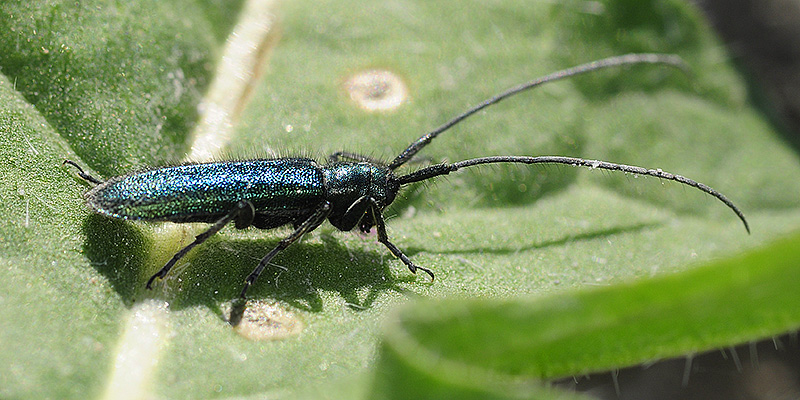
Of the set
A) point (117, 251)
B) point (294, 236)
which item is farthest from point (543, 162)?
point (117, 251)

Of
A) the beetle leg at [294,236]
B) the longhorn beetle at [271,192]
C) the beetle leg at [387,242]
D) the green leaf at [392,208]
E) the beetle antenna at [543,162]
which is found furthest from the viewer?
the beetle antenna at [543,162]

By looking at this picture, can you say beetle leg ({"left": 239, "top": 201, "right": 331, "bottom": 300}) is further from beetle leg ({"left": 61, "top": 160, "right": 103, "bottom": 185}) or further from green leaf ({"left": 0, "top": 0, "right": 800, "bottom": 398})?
beetle leg ({"left": 61, "top": 160, "right": 103, "bottom": 185})

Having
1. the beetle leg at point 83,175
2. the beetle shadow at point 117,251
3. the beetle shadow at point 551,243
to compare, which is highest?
the beetle shadow at point 551,243

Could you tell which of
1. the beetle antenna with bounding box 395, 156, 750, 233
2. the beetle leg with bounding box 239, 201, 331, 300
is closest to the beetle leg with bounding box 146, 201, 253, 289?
the beetle leg with bounding box 239, 201, 331, 300

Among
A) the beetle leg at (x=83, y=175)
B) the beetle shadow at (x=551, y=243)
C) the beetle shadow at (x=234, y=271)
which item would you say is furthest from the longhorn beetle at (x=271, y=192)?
the beetle shadow at (x=551, y=243)

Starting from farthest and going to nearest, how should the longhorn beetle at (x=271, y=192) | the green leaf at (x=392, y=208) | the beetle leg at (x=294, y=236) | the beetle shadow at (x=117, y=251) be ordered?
the longhorn beetle at (x=271, y=192) < the beetle leg at (x=294, y=236) < the beetle shadow at (x=117, y=251) < the green leaf at (x=392, y=208)

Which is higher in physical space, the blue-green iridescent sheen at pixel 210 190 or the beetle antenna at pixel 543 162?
the beetle antenna at pixel 543 162

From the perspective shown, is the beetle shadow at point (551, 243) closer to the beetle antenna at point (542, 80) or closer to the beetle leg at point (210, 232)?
the beetle antenna at point (542, 80)
